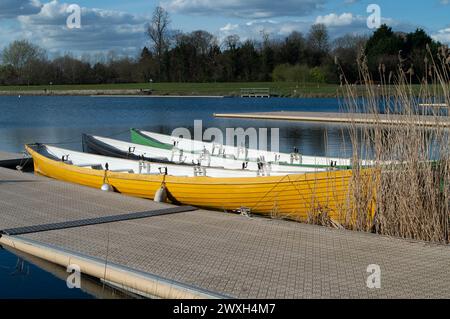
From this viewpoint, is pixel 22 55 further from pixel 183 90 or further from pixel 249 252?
pixel 249 252

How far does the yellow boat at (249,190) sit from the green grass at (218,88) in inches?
1883

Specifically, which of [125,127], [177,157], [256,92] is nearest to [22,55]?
[256,92]

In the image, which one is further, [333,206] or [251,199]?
[251,199]

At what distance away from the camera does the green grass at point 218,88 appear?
6128 centimetres

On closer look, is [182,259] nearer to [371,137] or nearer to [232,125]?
[371,137]

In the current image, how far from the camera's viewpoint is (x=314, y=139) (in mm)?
22812

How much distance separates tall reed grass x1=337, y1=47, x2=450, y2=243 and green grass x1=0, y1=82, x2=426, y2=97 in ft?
165

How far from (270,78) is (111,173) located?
64027 mm

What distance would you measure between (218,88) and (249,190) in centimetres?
5924

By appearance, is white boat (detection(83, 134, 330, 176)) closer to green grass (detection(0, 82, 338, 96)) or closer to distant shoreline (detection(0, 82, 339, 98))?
distant shoreline (detection(0, 82, 339, 98))

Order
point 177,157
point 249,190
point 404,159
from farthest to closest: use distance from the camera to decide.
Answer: point 177,157
point 249,190
point 404,159

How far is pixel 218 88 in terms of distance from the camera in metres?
67.7

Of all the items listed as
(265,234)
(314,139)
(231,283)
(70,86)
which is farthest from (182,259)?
(70,86)

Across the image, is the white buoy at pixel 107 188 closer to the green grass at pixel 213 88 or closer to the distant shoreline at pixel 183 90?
the distant shoreline at pixel 183 90
